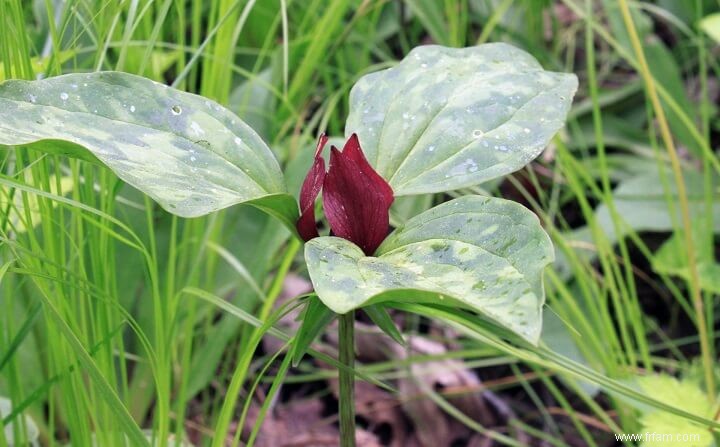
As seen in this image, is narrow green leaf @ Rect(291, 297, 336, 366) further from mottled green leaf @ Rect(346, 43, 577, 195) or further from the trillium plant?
mottled green leaf @ Rect(346, 43, 577, 195)

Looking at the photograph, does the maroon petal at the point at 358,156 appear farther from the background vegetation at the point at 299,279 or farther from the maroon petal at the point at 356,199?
the background vegetation at the point at 299,279

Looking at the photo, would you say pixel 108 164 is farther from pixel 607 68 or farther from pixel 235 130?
pixel 607 68

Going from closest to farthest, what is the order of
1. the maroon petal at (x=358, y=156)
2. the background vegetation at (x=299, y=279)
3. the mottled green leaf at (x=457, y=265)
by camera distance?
the mottled green leaf at (x=457, y=265) < the maroon petal at (x=358, y=156) < the background vegetation at (x=299, y=279)

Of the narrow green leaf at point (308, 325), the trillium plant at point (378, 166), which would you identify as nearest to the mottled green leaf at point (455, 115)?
the trillium plant at point (378, 166)

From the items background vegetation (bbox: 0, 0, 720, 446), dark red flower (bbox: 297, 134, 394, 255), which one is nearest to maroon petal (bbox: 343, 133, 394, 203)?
dark red flower (bbox: 297, 134, 394, 255)

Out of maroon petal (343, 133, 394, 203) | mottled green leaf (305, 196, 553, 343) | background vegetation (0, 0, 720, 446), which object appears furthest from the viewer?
background vegetation (0, 0, 720, 446)

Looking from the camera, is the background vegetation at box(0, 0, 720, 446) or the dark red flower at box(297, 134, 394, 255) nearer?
the dark red flower at box(297, 134, 394, 255)

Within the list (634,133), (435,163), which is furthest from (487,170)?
(634,133)
